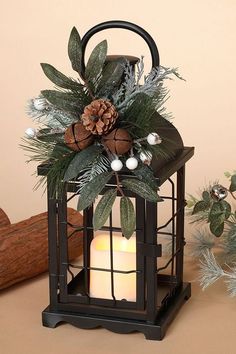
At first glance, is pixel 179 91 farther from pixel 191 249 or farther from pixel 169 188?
pixel 191 249

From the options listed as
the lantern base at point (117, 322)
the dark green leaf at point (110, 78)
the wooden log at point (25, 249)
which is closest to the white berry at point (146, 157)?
the dark green leaf at point (110, 78)

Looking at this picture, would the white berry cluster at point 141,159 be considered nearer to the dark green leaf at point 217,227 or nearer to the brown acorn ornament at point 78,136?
the brown acorn ornament at point 78,136

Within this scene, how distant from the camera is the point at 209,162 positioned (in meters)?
3.06

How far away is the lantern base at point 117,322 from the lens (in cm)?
195

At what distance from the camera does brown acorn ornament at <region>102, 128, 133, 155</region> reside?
1.82 metres

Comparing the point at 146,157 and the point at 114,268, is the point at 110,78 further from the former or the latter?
the point at 114,268

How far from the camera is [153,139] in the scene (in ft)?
5.95

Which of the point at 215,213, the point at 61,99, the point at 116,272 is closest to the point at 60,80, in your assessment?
the point at 61,99

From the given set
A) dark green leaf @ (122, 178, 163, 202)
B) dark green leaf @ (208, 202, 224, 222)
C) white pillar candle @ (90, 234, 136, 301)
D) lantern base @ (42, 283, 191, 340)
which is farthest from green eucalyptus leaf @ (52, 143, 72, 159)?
dark green leaf @ (208, 202, 224, 222)

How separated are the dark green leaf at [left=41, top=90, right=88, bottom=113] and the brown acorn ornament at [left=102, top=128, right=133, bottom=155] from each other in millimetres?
92

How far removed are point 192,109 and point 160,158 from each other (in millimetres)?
1427

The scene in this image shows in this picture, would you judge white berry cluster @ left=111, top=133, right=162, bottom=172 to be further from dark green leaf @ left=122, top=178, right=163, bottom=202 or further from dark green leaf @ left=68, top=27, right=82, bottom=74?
dark green leaf @ left=68, top=27, right=82, bottom=74

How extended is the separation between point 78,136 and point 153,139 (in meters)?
0.14

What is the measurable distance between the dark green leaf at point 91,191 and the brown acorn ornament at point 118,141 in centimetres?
6
